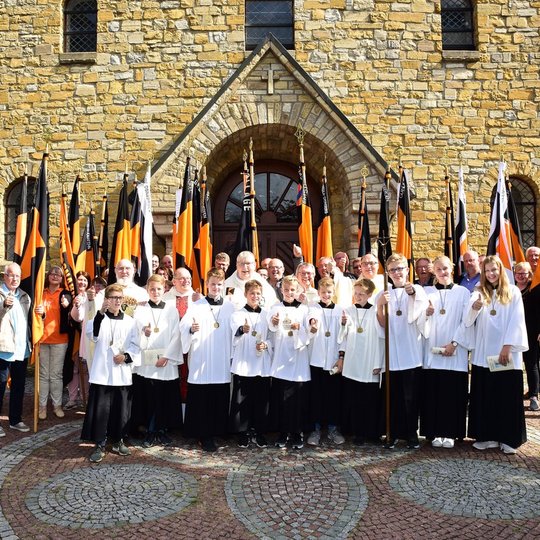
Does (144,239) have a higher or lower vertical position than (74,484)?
higher

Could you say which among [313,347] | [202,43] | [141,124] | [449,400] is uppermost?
[202,43]

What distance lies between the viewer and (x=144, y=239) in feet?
27.5

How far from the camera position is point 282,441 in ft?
17.0

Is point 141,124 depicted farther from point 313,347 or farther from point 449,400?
point 449,400

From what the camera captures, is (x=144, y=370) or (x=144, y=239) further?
(x=144, y=239)

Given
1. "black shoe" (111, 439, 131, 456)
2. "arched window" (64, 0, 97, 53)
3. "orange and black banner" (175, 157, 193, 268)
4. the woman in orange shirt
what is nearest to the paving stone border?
the woman in orange shirt

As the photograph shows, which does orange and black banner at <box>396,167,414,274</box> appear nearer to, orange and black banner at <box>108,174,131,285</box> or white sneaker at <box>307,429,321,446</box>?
white sneaker at <box>307,429,321,446</box>

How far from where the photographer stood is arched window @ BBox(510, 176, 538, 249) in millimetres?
10859

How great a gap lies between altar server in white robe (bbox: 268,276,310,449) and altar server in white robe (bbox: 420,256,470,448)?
1315 mm

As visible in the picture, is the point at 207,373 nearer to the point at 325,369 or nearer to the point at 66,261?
the point at 325,369

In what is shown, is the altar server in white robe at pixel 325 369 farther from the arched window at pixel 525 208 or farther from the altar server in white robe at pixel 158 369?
the arched window at pixel 525 208

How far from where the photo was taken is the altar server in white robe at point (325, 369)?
17.4 feet

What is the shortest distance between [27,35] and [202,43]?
4.07m

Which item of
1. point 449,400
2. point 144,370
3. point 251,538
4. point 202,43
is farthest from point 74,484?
point 202,43
